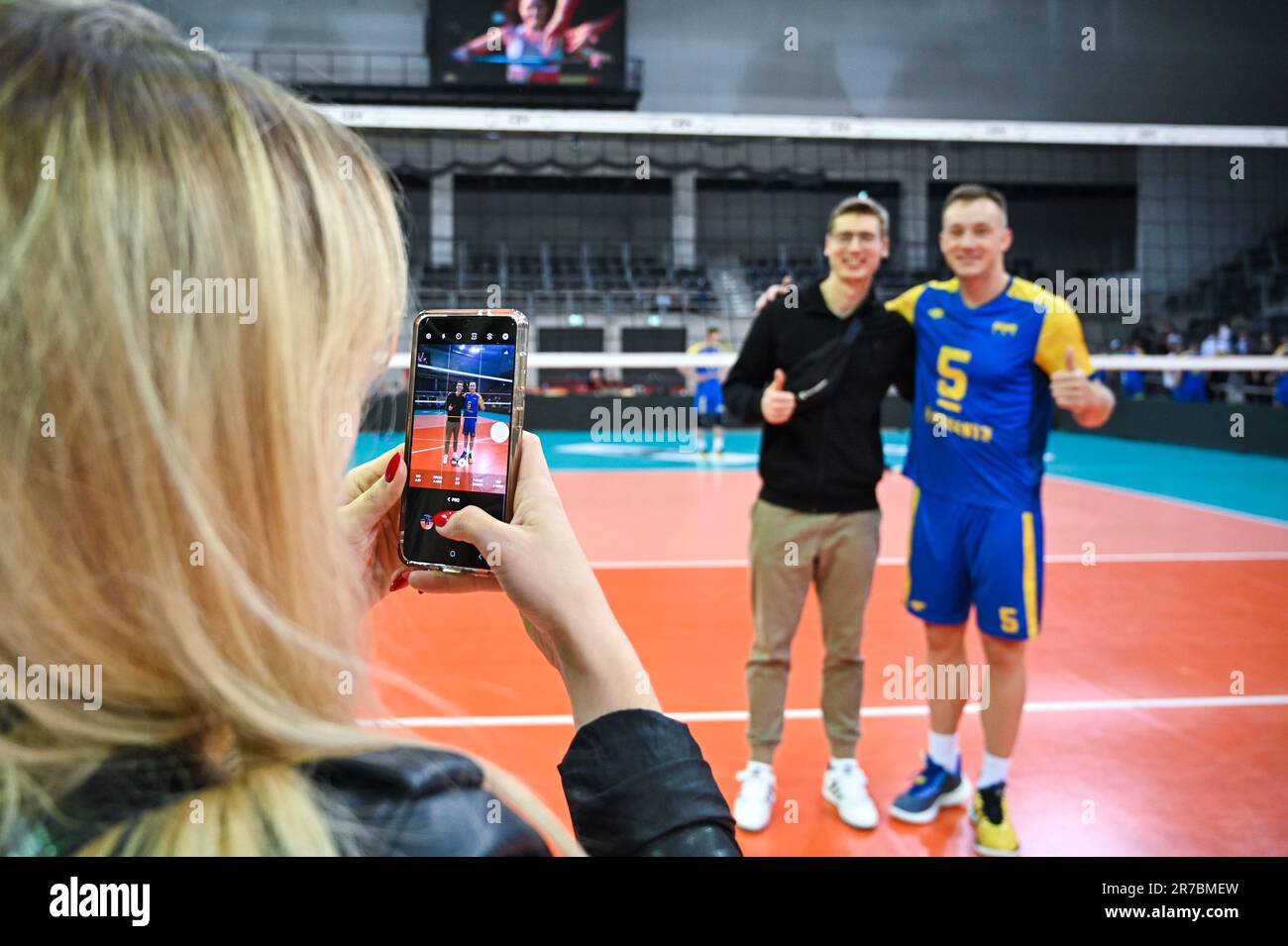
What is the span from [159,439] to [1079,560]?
18.9 ft

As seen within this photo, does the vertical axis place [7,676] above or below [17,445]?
below

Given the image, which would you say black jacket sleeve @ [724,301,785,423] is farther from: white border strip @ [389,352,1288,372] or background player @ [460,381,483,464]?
white border strip @ [389,352,1288,372]

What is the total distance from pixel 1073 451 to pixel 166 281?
45.1 feet

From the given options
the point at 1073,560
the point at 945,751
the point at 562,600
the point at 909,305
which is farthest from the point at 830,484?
the point at 1073,560

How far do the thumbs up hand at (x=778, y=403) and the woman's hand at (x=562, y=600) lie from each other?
1.83 meters

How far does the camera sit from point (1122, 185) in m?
18.4

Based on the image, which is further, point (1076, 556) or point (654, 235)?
point (654, 235)

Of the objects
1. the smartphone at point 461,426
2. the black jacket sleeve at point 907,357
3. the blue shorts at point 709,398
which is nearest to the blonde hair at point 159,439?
the smartphone at point 461,426

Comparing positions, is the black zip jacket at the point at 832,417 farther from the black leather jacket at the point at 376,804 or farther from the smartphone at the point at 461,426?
the black leather jacket at the point at 376,804

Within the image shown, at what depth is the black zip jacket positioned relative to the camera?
2.69 meters

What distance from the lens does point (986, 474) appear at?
2496 millimetres
